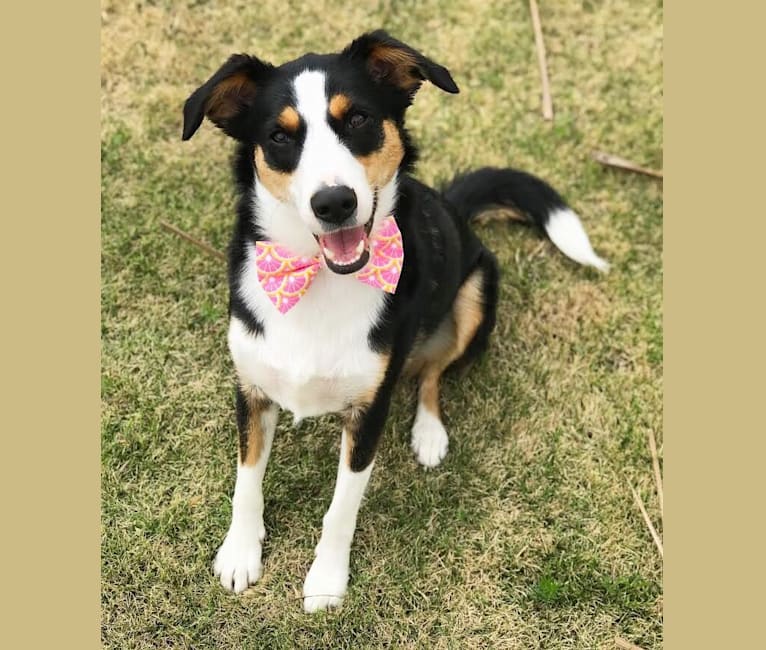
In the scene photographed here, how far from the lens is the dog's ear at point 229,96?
2629 millimetres

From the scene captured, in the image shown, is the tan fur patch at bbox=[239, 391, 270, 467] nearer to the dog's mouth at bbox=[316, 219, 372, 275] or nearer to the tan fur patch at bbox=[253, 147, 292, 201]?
the dog's mouth at bbox=[316, 219, 372, 275]

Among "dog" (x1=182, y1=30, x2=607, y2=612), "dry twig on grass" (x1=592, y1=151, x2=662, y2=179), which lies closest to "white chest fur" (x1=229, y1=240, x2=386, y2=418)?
"dog" (x1=182, y1=30, x2=607, y2=612)

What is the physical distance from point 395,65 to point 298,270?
0.78 m

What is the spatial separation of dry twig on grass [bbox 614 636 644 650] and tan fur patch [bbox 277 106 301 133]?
2403 mm

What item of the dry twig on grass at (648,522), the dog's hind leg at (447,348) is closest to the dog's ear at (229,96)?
the dog's hind leg at (447,348)

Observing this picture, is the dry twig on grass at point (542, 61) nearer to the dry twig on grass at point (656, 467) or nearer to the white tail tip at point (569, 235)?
the white tail tip at point (569, 235)

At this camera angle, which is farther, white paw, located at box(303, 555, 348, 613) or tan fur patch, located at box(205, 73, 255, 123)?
white paw, located at box(303, 555, 348, 613)

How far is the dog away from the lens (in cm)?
259

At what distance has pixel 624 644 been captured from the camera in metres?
3.36

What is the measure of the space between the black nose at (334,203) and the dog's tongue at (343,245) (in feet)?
0.53

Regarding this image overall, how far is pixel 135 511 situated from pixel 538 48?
12.4 feet

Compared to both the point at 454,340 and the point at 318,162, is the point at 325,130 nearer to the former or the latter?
the point at 318,162

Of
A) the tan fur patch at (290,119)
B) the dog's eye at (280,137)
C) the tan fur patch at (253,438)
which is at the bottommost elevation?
the tan fur patch at (253,438)

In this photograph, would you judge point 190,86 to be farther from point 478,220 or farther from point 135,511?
point 135,511
